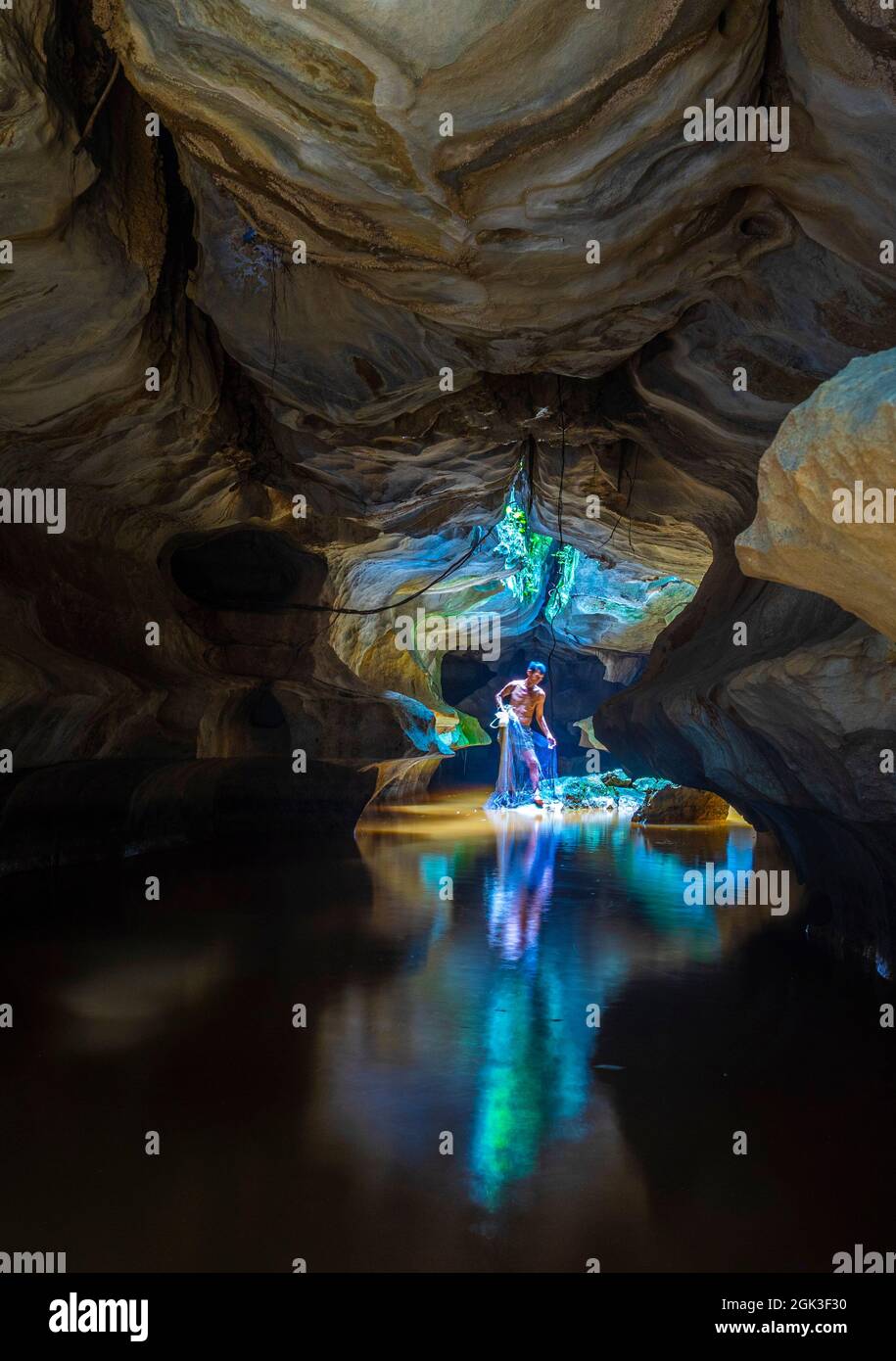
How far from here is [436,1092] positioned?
407cm

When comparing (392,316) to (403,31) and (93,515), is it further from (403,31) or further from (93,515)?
(93,515)

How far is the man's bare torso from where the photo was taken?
19.7 meters

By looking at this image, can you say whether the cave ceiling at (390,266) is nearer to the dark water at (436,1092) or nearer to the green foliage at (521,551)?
the green foliage at (521,551)

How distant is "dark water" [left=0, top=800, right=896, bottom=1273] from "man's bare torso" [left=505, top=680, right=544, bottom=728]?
11.9 meters

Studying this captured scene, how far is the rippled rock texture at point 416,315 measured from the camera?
13.1 feet

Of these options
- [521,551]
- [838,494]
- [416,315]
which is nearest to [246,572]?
[521,551]

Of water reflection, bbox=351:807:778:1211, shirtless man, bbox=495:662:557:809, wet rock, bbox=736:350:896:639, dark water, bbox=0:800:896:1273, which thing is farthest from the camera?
shirtless man, bbox=495:662:557:809

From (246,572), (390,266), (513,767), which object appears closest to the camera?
(390,266)

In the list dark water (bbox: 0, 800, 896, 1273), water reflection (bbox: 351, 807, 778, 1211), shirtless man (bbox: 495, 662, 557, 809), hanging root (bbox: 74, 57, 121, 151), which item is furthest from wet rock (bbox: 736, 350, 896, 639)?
shirtless man (bbox: 495, 662, 557, 809)

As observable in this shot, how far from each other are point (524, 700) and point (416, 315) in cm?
1370

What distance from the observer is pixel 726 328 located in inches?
244

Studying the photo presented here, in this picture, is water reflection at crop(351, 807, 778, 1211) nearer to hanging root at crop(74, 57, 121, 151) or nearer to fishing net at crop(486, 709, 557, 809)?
hanging root at crop(74, 57, 121, 151)

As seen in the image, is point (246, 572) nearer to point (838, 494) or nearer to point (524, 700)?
point (524, 700)
